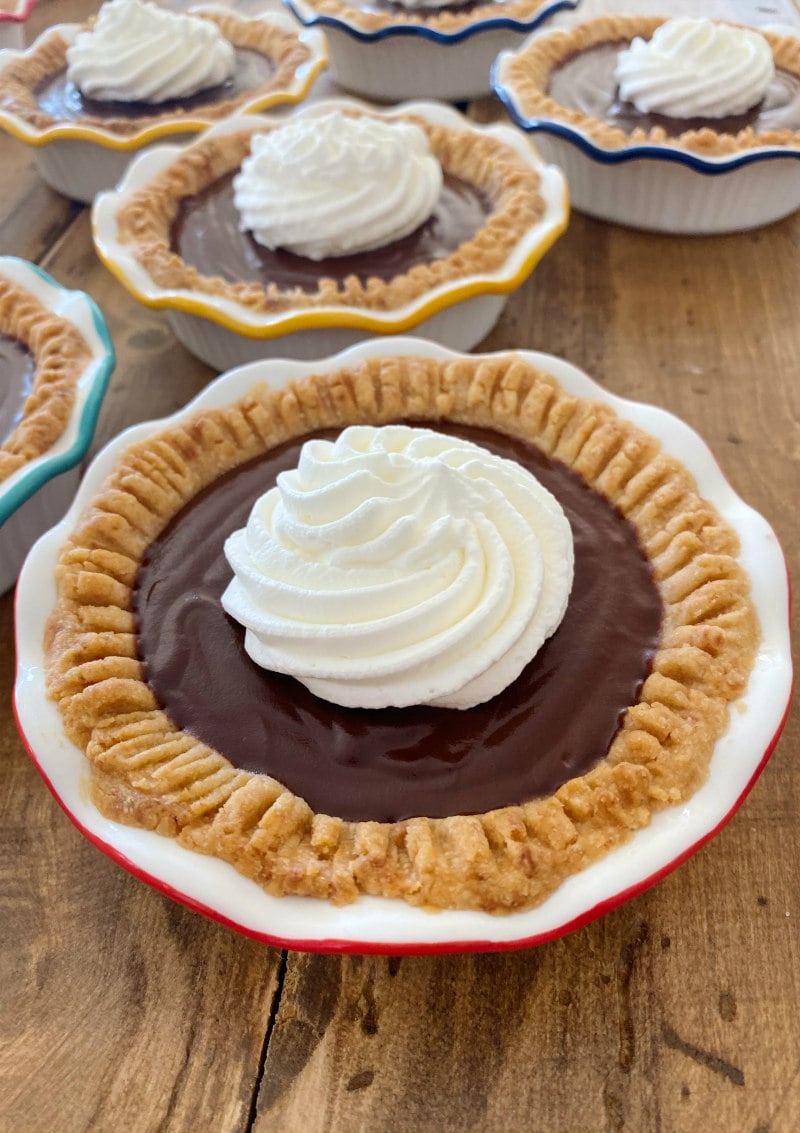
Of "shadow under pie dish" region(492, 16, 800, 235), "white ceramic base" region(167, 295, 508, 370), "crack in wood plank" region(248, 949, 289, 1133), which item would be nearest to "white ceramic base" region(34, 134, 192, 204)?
"white ceramic base" region(167, 295, 508, 370)

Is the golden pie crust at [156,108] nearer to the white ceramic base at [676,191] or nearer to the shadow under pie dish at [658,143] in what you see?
the shadow under pie dish at [658,143]

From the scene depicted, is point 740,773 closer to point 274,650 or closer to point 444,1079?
point 444,1079

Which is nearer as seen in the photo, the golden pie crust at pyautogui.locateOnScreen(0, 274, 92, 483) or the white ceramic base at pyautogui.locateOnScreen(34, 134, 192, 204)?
the golden pie crust at pyautogui.locateOnScreen(0, 274, 92, 483)

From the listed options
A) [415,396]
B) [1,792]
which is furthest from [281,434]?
[1,792]

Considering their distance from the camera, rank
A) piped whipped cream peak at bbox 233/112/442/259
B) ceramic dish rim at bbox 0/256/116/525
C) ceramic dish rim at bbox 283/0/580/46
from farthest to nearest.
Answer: ceramic dish rim at bbox 283/0/580/46
piped whipped cream peak at bbox 233/112/442/259
ceramic dish rim at bbox 0/256/116/525

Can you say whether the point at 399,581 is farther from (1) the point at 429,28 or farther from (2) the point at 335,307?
(1) the point at 429,28

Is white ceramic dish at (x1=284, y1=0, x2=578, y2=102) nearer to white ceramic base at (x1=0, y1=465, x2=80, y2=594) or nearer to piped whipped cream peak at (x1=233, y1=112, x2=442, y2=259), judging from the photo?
piped whipped cream peak at (x1=233, y1=112, x2=442, y2=259)

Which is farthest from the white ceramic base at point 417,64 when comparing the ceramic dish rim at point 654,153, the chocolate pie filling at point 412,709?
the chocolate pie filling at point 412,709

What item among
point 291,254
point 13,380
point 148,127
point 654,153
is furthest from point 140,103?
point 654,153
